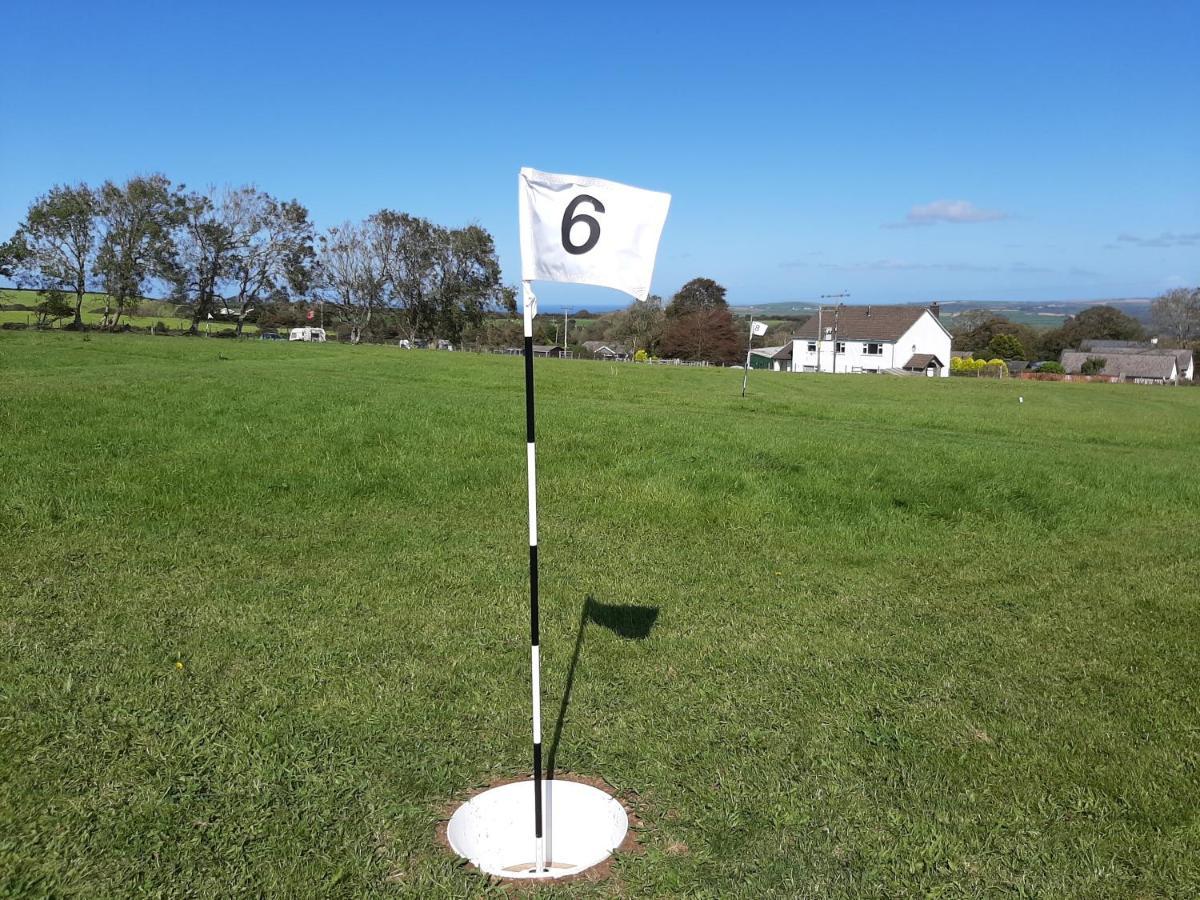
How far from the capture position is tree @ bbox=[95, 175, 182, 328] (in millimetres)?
53312

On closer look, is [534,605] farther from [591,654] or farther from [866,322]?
[866,322]

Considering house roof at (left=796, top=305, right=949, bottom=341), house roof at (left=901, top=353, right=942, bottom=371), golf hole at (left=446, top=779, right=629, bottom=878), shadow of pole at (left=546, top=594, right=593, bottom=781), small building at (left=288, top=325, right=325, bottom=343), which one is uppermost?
house roof at (left=796, top=305, right=949, bottom=341)

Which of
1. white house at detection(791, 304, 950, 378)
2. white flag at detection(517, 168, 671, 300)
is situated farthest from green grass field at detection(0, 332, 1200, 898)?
white house at detection(791, 304, 950, 378)

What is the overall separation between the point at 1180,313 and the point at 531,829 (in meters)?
138

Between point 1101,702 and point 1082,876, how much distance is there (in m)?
2.37

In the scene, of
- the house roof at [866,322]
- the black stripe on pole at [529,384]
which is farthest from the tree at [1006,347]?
the black stripe on pole at [529,384]

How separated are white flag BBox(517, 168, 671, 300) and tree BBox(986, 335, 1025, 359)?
123 metres

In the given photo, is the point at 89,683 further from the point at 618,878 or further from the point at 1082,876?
the point at 1082,876

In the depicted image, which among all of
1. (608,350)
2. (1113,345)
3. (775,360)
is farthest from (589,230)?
(1113,345)

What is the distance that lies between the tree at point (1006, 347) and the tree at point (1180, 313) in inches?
804

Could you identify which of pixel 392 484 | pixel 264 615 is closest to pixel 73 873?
pixel 264 615

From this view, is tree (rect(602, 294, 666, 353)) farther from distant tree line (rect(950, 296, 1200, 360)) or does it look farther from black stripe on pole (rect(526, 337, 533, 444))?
black stripe on pole (rect(526, 337, 533, 444))

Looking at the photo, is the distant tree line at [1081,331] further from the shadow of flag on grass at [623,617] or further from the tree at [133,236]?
the shadow of flag on grass at [623,617]

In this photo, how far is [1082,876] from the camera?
3.91 metres
